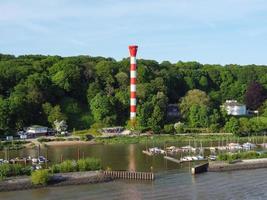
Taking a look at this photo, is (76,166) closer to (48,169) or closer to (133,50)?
(48,169)

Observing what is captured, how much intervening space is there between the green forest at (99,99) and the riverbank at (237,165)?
1908 cm

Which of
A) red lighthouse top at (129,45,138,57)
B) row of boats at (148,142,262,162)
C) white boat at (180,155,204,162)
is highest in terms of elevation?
red lighthouse top at (129,45,138,57)

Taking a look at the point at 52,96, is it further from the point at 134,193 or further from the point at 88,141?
the point at 134,193

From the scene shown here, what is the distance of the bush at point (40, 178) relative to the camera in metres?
33.8

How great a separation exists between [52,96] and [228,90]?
31.4m

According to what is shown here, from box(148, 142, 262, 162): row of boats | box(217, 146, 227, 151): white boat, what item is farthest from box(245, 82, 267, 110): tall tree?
box(217, 146, 227, 151): white boat

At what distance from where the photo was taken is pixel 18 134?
58.7 m

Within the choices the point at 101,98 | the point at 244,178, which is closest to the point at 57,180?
the point at 244,178

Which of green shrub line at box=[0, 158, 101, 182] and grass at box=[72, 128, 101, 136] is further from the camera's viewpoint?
grass at box=[72, 128, 101, 136]

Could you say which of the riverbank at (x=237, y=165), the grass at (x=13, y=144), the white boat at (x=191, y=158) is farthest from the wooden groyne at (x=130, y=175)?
the grass at (x=13, y=144)

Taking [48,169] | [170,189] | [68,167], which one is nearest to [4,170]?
[48,169]

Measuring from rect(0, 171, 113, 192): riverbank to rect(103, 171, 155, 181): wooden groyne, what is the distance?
478mm

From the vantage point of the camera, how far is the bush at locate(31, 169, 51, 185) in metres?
33.8

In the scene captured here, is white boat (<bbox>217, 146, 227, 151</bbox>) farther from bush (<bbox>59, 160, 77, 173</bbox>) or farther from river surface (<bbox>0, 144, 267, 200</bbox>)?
bush (<bbox>59, 160, 77, 173</bbox>)
